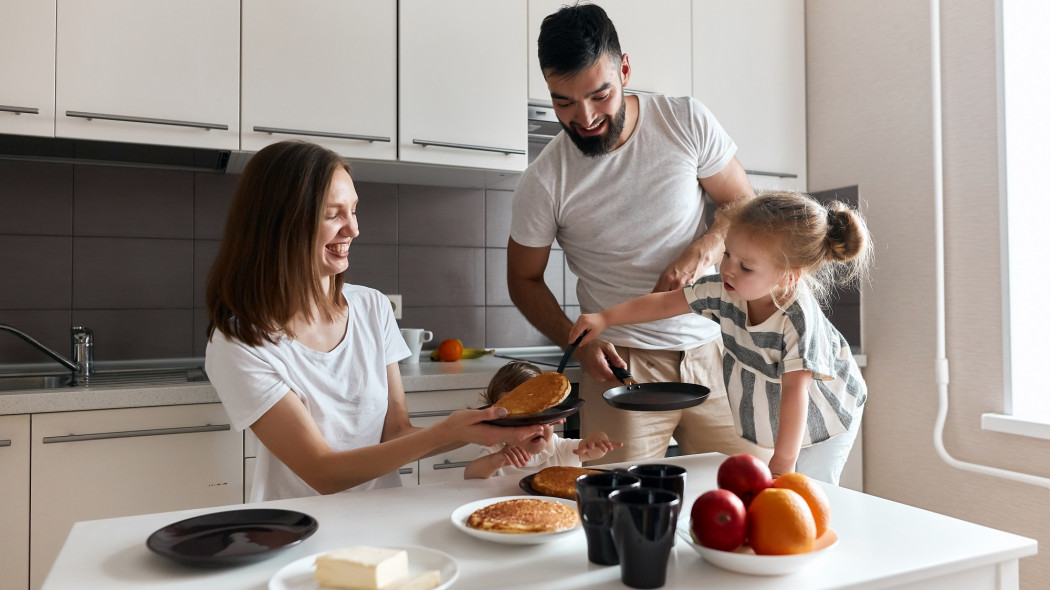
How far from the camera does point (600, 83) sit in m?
1.70

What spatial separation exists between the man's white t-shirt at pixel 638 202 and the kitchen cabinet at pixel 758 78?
955 mm

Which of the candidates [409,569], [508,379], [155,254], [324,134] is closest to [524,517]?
[409,569]

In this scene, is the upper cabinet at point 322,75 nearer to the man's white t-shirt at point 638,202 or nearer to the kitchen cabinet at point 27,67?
the kitchen cabinet at point 27,67

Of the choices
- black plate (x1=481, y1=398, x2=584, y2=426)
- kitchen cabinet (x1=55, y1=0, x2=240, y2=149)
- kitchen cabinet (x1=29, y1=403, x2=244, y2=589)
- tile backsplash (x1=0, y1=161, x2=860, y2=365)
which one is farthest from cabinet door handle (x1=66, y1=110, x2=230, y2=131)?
black plate (x1=481, y1=398, x2=584, y2=426)

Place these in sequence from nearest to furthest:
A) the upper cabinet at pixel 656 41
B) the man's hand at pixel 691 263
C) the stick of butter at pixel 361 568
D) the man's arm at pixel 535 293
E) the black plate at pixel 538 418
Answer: the stick of butter at pixel 361 568
the black plate at pixel 538 418
the man's hand at pixel 691 263
the man's arm at pixel 535 293
the upper cabinet at pixel 656 41

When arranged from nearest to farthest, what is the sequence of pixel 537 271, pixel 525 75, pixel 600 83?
pixel 600 83 → pixel 537 271 → pixel 525 75

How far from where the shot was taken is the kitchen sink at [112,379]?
1874 mm

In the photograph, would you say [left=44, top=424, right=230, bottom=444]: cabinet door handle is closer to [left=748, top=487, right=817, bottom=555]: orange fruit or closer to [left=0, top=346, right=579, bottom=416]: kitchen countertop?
[left=0, top=346, right=579, bottom=416]: kitchen countertop

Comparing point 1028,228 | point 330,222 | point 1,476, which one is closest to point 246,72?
point 330,222

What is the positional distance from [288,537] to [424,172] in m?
1.70

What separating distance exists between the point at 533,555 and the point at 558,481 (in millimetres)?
250

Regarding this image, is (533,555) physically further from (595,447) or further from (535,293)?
(535,293)

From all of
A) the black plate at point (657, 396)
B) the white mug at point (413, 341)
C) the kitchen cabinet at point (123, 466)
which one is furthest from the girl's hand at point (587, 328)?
the white mug at point (413, 341)

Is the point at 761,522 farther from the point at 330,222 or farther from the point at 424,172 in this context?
the point at 424,172
